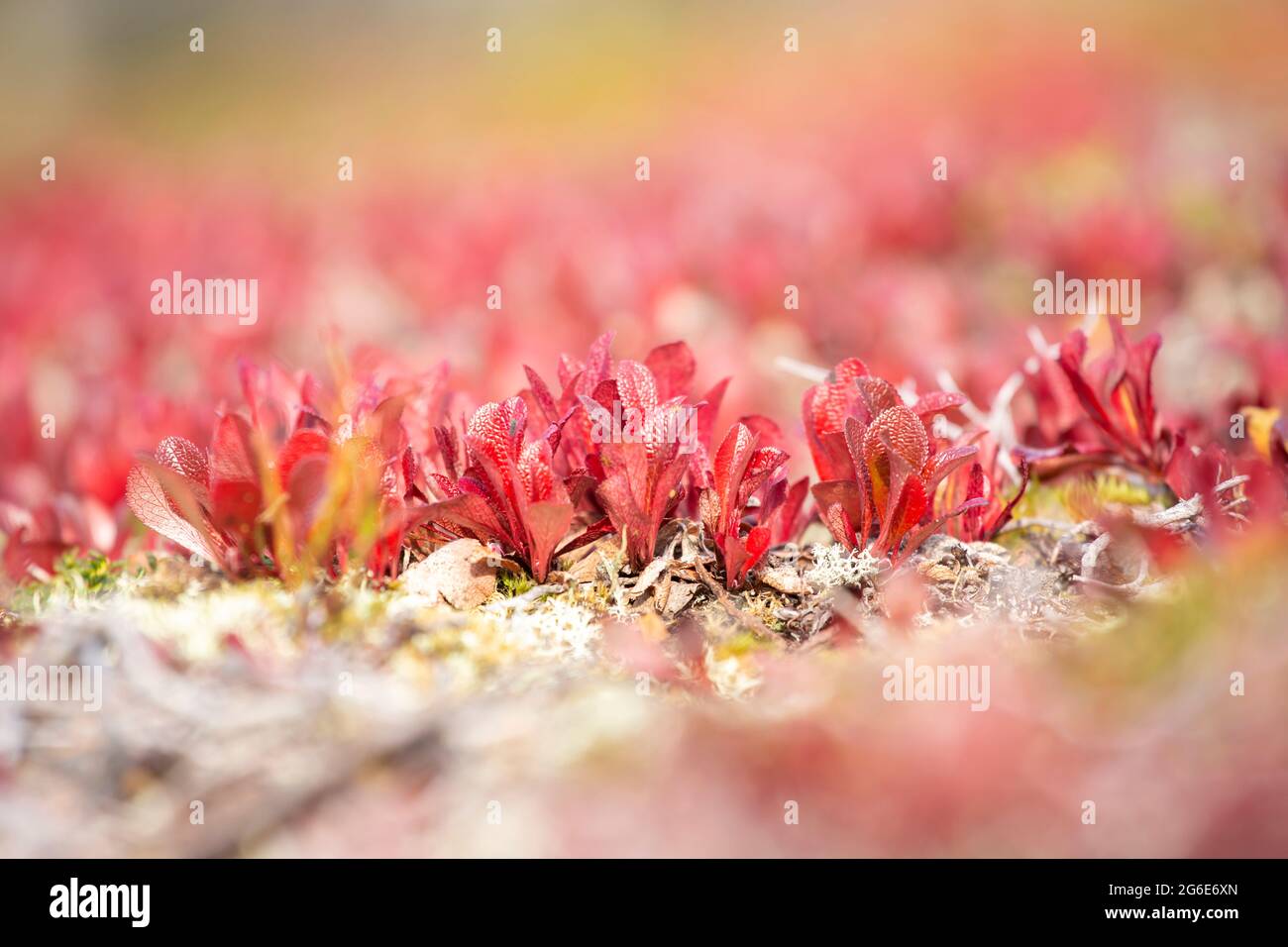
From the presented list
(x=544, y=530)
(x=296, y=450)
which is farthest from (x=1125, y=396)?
(x=296, y=450)

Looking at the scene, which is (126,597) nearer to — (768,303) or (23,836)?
(23,836)

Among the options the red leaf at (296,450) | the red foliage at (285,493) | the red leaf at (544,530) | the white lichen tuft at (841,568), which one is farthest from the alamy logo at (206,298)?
the white lichen tuft at (841,568)

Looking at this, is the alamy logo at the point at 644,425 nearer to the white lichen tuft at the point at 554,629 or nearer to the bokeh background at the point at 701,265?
the white lichen tuft at the point at 554,629

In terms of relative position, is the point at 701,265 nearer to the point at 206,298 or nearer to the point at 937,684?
the point at 206,298

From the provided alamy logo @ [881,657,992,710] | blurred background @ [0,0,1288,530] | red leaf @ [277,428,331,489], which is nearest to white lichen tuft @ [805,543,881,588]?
alamy logo @ [881,657,992,710]

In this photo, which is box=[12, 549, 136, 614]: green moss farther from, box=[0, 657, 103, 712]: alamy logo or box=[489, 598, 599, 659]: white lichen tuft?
box=[489, 598, 599, 659]: white lichen tuft
